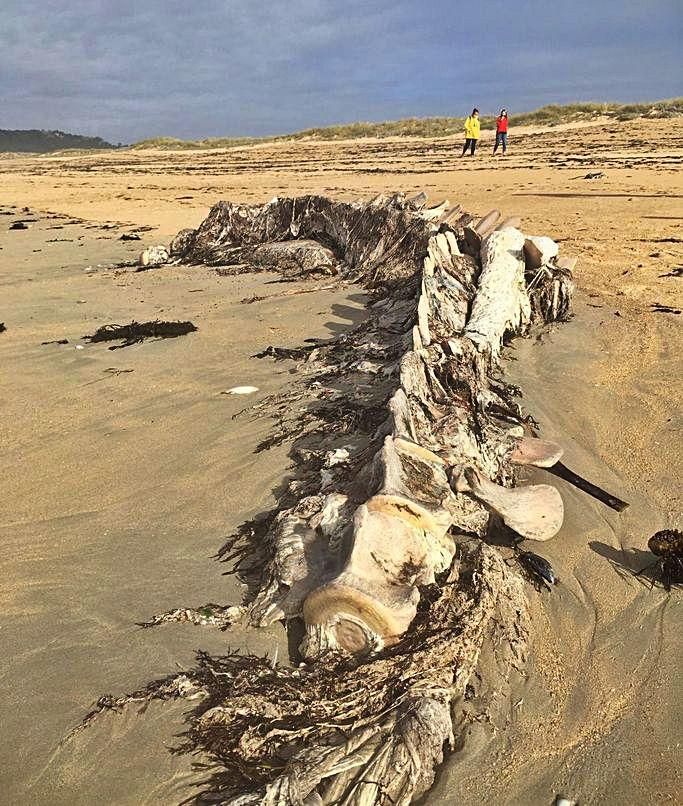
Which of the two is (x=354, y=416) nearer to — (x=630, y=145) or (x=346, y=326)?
(x=346, y=326)

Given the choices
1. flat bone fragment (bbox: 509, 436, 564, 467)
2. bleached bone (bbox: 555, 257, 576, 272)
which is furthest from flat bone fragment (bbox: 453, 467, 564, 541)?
bleached bone (bbox: 555, 257, 576, 272)

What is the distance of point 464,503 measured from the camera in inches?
124

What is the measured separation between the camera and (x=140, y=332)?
6.88 metres

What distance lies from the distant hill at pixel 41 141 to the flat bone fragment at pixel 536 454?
8786cm

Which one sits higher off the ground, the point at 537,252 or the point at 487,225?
the point at 487,225

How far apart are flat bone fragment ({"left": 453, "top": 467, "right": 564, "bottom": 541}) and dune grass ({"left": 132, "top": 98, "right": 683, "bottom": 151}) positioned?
26887mm

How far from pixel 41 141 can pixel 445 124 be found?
76.4 m

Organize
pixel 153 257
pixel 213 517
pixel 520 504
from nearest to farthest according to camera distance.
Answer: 1. pixel 520 504
2. pixel 213 517
3. pixel 153 257

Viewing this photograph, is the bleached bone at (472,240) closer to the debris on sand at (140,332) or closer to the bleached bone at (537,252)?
the bleached bone at (537,252)

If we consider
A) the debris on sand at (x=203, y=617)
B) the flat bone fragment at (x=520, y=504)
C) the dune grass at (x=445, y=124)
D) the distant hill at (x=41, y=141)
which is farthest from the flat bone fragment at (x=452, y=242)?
the distant hill at (x=41, y=141)

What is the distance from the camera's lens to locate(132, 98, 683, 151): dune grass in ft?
91.2

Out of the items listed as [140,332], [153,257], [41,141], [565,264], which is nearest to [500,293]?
[565,264]

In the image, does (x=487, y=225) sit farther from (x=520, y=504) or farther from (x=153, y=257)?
(x=153, y=257)

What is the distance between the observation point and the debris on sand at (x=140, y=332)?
266 inches
